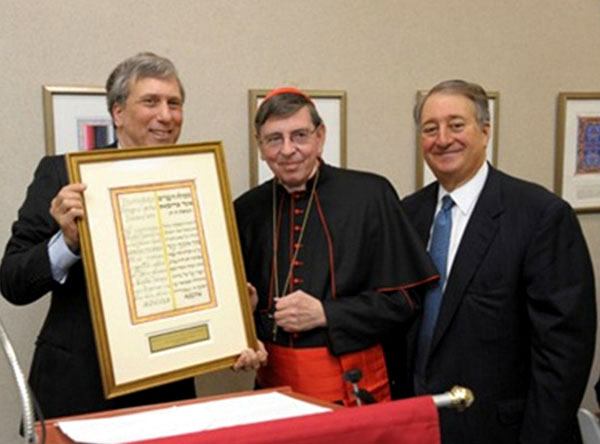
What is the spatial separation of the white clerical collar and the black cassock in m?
0.19

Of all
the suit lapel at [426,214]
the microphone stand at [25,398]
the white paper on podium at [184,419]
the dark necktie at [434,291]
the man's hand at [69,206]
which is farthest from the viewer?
the suit lapel at [426,214]

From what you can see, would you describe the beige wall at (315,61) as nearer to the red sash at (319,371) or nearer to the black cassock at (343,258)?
the black cassock at (343,258)

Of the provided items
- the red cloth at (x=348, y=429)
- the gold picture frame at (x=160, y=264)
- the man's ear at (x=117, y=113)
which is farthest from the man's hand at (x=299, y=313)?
the red cloth at (x=348, y=429)

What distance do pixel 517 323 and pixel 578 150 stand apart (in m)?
1.65

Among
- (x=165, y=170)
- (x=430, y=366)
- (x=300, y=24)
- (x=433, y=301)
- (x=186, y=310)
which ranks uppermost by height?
(x=300, y=24)

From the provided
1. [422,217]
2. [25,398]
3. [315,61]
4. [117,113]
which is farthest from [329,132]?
[25,398]

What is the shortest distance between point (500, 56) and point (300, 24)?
102cm

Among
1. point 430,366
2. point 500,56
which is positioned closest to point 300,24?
point 500,56

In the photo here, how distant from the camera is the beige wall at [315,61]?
2.43 metres

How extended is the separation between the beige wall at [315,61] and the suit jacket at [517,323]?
3.39ft

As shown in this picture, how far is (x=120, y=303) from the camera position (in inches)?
63.6

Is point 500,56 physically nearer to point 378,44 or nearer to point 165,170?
point 378,44

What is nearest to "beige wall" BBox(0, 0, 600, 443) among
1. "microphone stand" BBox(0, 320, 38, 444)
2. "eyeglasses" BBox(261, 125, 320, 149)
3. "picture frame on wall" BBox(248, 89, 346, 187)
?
"picture frame on wall" BBox(248, 89, 346, 187)

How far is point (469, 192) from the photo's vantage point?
7.07 feet
